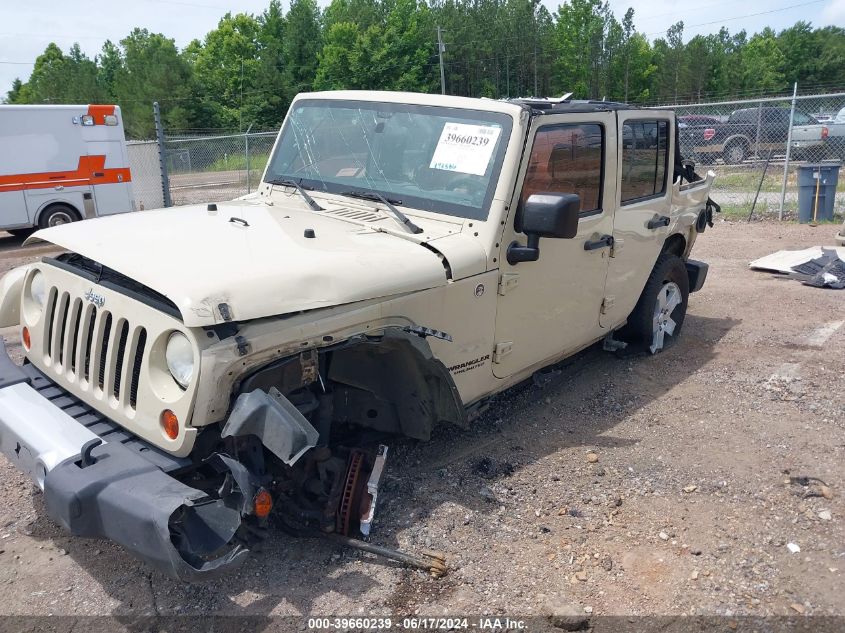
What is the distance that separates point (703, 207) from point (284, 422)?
16.2 ft

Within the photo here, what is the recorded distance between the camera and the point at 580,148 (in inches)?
178

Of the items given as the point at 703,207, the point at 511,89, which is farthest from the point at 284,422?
the point at 511,89

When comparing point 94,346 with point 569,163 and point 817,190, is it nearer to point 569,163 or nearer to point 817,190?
point 569,163

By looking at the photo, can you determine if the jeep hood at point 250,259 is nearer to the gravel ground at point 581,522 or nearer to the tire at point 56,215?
the gravel ground at point 581,522

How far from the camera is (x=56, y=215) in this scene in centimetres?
1385

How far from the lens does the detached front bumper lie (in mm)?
2559

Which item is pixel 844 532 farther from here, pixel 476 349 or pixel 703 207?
pixel 703 207

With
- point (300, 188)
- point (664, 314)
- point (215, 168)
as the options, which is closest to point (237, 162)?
point (215, 168)

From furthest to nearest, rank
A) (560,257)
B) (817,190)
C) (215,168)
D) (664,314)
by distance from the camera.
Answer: (215,168), (817,190), (664,314), (560,257)

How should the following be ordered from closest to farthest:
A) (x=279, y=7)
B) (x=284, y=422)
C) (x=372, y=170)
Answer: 1. (x=284, y=422)
2. (x=372, y=170)
3. (x=279, y=7)

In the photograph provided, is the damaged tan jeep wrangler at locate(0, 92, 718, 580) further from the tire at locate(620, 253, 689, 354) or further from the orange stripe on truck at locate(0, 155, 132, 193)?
the orange stripe on truck at locate(0, 155, 132, 193)

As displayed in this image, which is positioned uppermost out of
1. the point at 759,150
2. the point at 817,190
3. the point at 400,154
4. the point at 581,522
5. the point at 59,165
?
the point at 400,154

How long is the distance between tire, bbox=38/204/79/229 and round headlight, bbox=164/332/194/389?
40.2 feet

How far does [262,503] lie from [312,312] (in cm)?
78
